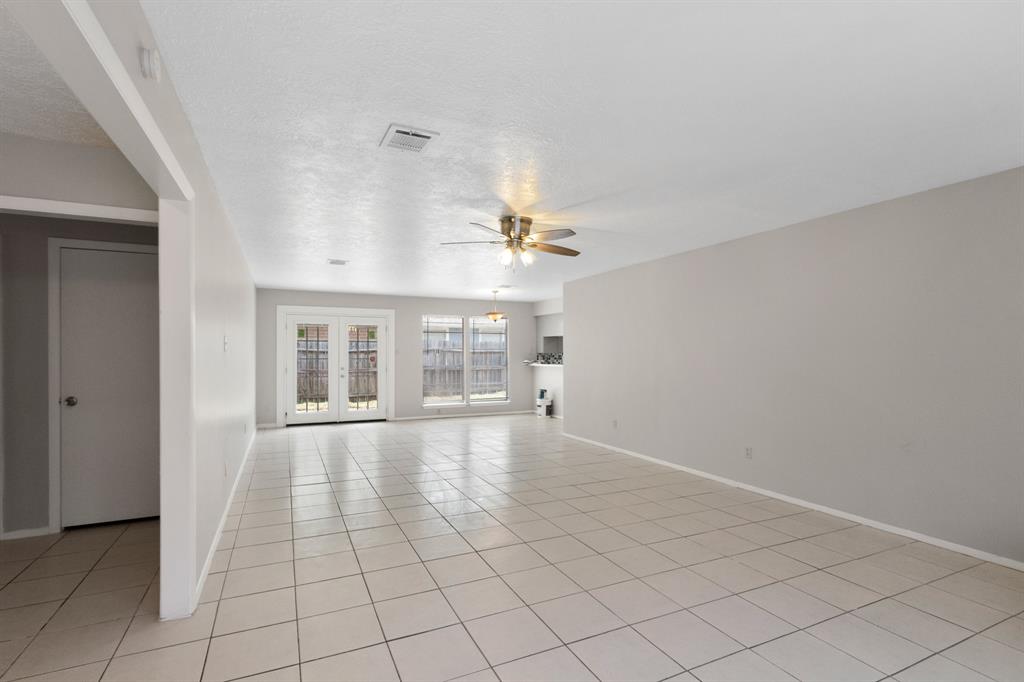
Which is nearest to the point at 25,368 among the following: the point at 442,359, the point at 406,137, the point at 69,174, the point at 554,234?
the point at 69,174

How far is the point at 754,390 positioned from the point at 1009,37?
3.34 meters

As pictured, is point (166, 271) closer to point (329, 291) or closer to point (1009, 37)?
point (1009, 37)

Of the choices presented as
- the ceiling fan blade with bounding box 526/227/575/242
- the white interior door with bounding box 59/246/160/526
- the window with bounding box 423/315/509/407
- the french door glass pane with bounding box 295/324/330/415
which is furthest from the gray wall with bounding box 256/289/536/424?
the ceiling fan blade with bounding box 526/227/575/242

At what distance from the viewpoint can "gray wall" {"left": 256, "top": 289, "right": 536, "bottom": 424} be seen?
28.1 feet

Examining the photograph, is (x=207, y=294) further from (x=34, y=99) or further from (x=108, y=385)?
(x=108, y=385)

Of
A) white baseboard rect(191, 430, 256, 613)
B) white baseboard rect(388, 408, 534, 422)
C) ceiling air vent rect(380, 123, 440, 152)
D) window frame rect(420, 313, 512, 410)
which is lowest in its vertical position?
white baseboard rect(388, 408, 534, 422)

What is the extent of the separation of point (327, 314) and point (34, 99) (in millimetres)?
6979

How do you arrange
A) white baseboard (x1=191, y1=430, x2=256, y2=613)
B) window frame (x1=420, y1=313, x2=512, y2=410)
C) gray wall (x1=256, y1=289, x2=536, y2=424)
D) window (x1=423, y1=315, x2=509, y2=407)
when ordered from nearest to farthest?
white baseboard (x1=191, y1=430, x2=256, y2=613) → gray wall (x1=256, y1=289, x2=536, y2=424) → window frame (x1=420, y1=313, x2=512, y2=410) → window (x1=423, y1=315, x2=509, y2=407)

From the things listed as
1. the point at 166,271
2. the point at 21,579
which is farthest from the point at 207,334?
the point at 21,579

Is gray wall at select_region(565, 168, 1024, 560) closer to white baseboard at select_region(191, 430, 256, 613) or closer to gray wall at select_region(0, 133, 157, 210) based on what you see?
white baseboard at select_region(191, 430, 256, 613)

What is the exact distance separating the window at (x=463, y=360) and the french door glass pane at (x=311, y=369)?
1.89 m

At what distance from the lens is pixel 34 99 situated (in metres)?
2.15

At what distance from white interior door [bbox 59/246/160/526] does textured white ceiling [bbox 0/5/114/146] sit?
4.88 feet

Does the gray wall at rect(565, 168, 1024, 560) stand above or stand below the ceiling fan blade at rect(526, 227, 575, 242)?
below
